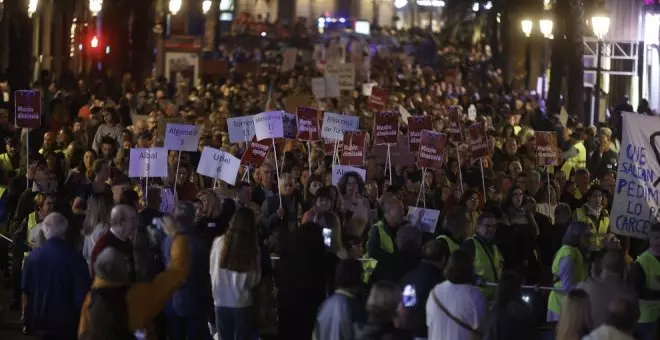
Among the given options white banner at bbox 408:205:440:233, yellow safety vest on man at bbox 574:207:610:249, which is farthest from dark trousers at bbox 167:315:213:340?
yellow safety vest on man at bbox 574:207:610:249

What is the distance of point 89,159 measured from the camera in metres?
18.3

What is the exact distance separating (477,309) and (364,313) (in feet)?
2.49

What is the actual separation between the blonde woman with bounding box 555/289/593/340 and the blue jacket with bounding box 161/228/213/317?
3.12 metres

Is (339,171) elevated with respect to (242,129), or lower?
lower

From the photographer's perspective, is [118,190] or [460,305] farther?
[118,190]

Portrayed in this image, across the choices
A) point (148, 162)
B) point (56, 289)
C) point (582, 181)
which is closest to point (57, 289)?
point (56, 289)

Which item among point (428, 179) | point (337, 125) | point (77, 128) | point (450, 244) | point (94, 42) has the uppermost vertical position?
point (94, 42)

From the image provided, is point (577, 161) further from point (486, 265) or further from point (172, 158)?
point (486, 265)

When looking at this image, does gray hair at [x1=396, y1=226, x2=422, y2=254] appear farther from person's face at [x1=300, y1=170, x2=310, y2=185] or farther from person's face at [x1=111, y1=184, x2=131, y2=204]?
person's face at [x1=300, y1=170, x2=310, y2=185]

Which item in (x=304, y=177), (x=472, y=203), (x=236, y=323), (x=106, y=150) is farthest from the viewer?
(x=106, y=150)

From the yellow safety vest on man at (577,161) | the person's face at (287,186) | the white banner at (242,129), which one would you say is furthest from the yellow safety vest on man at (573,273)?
the yellow safety vest on man at (577,161)

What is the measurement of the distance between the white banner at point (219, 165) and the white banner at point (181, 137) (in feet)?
2.71

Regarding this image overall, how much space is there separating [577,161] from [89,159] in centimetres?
834

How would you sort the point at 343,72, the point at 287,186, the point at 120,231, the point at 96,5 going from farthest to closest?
the point at 96,5, the point at 343,72, the point at 287,186, the point at 120,231
